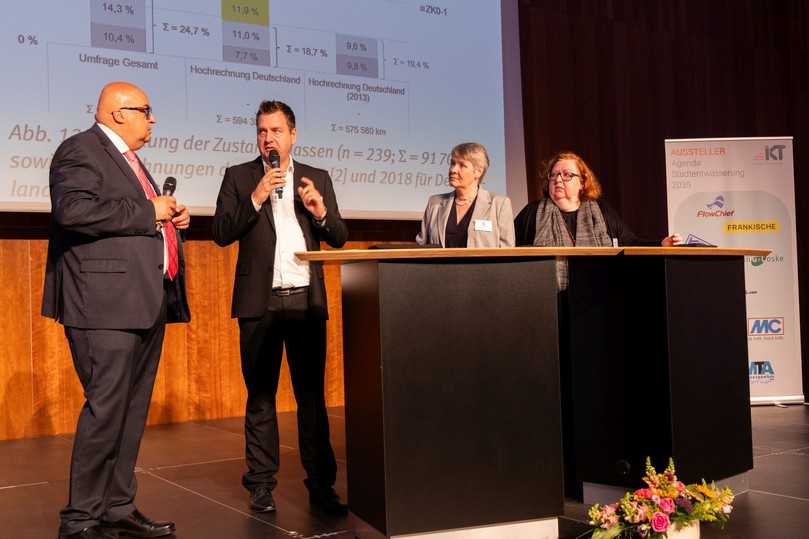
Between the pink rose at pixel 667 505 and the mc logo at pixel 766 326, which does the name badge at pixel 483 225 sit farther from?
the mc logo at pixel 766 326

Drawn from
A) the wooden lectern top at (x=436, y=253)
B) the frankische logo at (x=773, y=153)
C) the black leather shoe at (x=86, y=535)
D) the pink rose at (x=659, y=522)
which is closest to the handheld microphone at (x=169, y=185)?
the wooden lectern top at (x=436, y=253)

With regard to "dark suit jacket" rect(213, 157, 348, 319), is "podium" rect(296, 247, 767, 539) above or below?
below

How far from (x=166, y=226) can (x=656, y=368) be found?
73.5 inches

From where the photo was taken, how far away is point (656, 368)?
3.53 metres

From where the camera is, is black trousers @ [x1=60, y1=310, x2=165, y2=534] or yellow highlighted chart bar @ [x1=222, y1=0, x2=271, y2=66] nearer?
black trousers @ [x1=60, y1=310, x2=165, y2=534]

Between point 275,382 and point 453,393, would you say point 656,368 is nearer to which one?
point 453,393

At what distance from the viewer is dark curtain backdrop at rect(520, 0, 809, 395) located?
7289 mm

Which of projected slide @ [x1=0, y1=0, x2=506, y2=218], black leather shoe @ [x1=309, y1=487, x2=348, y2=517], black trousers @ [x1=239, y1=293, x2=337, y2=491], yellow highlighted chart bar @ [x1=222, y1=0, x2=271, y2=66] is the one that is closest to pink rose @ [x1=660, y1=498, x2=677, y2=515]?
black leather shoe @ [x1=309, y1=487, x2=348, y2=517]

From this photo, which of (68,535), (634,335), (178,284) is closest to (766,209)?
(634,335)

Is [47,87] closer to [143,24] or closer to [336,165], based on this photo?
[143,24]

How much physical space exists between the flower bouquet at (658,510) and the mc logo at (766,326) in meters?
4.05

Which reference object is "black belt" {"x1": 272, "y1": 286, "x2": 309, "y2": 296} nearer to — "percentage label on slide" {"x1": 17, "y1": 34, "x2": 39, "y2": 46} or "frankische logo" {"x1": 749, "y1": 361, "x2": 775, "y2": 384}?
"percentage label on slide" {"x1": 17, "y1": 34, "x2": 39, "y2": 46}

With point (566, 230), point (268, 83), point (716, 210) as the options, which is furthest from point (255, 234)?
point (716, 210)

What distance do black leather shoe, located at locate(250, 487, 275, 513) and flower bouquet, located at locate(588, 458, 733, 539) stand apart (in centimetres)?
129
